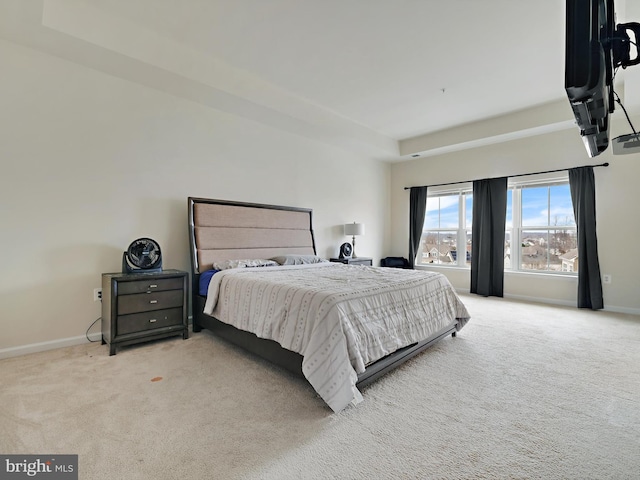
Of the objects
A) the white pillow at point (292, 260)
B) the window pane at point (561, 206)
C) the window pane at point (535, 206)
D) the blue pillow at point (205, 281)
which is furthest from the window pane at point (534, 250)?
the blue pillow at point (205, 281)

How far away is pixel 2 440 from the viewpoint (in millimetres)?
1517

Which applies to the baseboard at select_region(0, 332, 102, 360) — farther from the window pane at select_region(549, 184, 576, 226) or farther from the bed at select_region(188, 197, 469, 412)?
the window pane at select_region(549, 184, 576, 226)

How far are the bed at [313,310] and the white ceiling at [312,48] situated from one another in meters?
1.43

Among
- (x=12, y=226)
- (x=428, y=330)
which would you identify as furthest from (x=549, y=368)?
(x=12, y=226)

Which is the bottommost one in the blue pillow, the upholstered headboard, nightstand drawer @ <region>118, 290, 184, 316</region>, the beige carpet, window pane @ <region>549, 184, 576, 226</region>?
the beige carpet

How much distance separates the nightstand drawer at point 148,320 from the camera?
2.72 metres

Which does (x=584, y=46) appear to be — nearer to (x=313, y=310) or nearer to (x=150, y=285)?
(x=313, y=310)

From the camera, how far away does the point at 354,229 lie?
17.6ft

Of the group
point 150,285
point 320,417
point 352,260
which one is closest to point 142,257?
point 150,285

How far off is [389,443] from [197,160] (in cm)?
347

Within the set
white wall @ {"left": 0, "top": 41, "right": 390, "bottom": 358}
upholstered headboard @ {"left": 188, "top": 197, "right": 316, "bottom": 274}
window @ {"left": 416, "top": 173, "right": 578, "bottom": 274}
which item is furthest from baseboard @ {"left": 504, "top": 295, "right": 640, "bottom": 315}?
white wall @ {"left": 0, "top": 41, "right": 390, "bottom": 358}

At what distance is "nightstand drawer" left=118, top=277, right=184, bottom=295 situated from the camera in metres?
2.73

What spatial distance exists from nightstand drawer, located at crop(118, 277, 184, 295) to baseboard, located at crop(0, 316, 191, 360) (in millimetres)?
735

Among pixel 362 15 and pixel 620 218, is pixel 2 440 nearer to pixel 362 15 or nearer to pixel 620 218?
pixel 362 15
